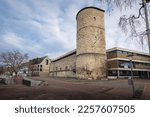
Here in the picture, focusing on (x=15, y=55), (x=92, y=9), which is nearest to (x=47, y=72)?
(x=15, y=55)

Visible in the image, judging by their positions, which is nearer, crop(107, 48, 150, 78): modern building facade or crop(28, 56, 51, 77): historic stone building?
crop(107, 48, 150, 78): modern building facade

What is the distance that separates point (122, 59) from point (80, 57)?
11268mm

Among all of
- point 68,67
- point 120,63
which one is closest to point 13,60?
point 68,67

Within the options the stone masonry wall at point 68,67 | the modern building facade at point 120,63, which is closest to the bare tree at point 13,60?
the stone masonry wall at point 68,67

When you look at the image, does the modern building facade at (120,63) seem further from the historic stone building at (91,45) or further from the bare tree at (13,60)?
the bare tree at (13,60)

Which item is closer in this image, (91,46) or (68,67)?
(91,46)

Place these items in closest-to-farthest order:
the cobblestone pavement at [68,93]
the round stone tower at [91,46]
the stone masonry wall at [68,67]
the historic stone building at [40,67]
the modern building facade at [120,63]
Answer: the cobblestone pavement at [68,93], the round stone tower at [91,46], the modern building facade at [120,63], the stone masonry wall at [68,67], the historic stone building at [40,67]

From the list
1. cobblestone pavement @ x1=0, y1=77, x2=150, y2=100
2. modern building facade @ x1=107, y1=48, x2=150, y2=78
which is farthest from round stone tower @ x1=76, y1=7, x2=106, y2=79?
cobblestone pavement @ x1=0, y1=77, x2=150, y2=100

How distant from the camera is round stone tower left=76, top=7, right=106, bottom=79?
1474 inches

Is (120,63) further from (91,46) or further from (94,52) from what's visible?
(91,46)

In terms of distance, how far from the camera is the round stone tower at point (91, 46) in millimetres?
37438

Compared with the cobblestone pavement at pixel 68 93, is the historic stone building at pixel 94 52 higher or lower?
higher

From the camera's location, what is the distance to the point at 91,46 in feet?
123

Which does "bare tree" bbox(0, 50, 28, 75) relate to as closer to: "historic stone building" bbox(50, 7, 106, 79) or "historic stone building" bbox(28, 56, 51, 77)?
"historic stone building" bbox(50, 7, 106, 79)
